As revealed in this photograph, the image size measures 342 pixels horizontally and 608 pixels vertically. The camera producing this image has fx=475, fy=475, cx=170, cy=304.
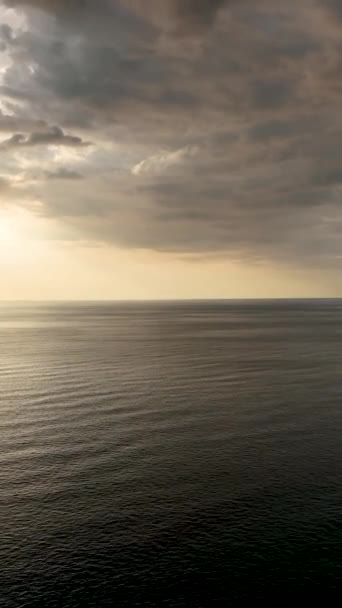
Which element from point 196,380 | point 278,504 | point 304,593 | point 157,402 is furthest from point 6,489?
point 196,380

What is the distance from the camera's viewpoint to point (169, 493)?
54469mm

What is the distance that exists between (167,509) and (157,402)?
44.8m

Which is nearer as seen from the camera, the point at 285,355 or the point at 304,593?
the point at 304,593

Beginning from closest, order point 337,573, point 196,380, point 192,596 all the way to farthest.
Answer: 1. point 192,596
2. point 337,573
3. point 196,380

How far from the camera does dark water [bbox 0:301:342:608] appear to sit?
3881cm

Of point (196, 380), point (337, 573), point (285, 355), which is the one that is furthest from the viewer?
point (285, 355)

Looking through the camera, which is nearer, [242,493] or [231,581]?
[231,581]

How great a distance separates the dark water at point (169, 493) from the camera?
38.8 meters

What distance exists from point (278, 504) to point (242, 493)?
4.38 metres

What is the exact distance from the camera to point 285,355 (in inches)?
6339

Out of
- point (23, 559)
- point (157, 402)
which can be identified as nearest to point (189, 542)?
point (23, 559)

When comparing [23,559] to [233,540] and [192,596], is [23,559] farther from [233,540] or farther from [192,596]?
[233,540]

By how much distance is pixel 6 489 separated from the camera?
181 feet

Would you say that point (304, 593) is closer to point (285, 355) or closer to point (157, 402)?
point (157, 402)
